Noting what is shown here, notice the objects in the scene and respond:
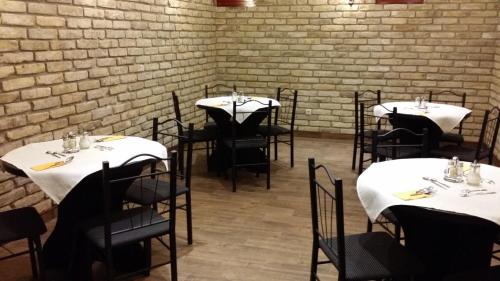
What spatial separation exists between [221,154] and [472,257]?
3054mm

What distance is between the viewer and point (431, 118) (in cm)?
419

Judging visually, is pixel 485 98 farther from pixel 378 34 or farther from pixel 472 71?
pixel 378 34

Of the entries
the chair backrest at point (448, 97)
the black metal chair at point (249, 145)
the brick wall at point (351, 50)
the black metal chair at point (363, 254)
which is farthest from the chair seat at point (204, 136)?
the chair backrest at point (448, 97)

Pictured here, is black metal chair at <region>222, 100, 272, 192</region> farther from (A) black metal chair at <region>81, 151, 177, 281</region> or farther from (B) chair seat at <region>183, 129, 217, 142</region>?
(A) black metal chair at <region>81, 151, 177, 281</region>

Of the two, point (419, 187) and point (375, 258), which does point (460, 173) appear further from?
point (375, 258)

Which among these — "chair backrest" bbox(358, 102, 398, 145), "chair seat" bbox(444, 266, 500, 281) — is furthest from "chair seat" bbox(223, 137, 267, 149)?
"chair seat" bbox(444, 266, 500, 281)

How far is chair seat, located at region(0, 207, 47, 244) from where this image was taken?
2.28 metres

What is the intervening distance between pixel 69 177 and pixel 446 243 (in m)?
1.99

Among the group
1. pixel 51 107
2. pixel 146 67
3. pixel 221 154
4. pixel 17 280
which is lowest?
pixel 17 280

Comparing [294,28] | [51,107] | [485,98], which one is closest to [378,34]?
[294,28]

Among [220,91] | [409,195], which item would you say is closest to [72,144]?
[409,195]

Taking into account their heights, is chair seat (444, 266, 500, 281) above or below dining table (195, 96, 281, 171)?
below

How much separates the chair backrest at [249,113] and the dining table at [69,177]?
59.6 inches

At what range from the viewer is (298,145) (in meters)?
6.15
